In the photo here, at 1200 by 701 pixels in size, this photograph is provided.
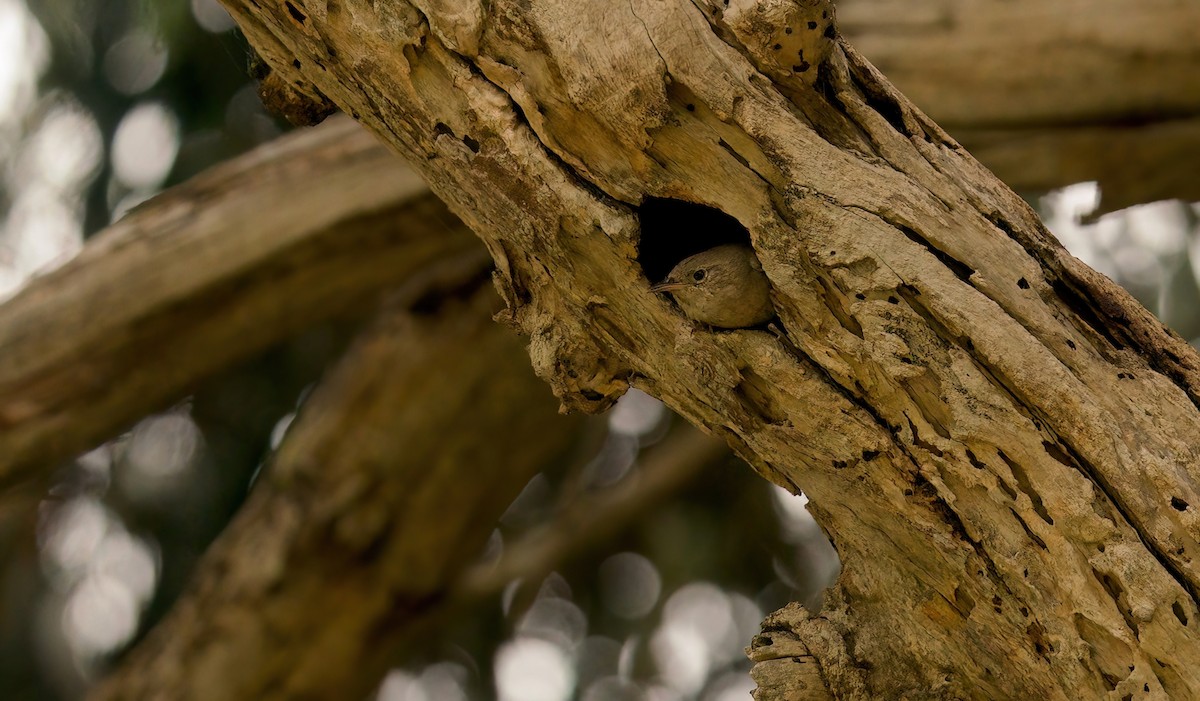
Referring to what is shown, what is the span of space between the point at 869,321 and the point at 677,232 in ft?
0.79

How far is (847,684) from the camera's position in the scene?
0.99 metres

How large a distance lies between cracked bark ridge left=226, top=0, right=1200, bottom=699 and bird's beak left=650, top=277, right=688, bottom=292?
17mm

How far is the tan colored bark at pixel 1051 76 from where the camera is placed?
202 cm

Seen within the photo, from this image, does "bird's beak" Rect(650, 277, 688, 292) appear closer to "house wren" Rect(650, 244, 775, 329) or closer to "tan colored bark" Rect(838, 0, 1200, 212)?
"house wren" Rect(650, 244, 775, 329)

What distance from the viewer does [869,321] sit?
0.89m

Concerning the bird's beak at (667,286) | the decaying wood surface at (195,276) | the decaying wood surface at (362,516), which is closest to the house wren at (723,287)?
the bird's beak at (667,286)

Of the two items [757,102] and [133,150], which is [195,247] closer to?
[133,150]

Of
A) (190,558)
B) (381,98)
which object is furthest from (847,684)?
(190,558)

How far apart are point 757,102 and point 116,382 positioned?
1.64 metres

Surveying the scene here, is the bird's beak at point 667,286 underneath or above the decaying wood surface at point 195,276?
above

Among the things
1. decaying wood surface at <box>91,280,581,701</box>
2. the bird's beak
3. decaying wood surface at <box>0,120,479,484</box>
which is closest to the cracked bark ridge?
the bird's beak

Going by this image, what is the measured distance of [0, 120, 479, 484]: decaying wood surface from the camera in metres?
2.03

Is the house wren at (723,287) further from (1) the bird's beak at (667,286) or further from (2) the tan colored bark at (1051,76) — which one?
(2) the tan colored bark at (1051,76)

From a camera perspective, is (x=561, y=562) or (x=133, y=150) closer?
(x=133, y=150)
